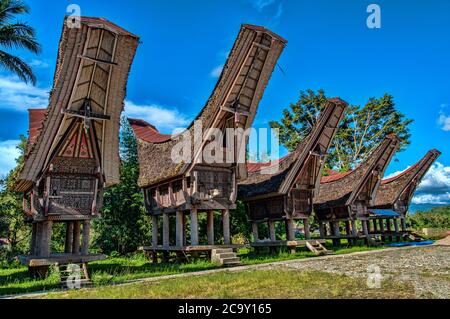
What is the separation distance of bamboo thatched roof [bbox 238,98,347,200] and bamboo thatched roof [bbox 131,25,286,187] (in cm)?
431

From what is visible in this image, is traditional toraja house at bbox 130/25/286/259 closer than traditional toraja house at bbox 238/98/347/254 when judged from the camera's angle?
Yes

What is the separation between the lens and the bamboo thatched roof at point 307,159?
1866cm

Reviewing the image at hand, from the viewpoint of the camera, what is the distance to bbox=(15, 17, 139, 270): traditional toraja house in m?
11.0

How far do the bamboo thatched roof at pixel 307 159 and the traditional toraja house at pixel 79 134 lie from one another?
892 centimetres

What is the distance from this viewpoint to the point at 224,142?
1617 cm

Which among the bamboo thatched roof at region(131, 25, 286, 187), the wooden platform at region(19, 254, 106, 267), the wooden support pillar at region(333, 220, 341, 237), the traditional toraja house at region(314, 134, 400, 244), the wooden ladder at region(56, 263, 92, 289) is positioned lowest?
the wooden ladder at region(56, 263, 92, 289)

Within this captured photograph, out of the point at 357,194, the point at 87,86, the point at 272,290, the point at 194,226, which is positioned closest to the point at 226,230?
the point at 194,226

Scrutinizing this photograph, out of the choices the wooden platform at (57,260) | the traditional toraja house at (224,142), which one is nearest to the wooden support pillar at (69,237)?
the wooden platform at (57,260)

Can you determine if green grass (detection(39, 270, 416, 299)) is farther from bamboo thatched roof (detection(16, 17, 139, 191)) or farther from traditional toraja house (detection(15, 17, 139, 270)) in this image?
bamboo thatched roof (detection(16, 17, 139, 191))

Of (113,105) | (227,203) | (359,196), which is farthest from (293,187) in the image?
(113,105)

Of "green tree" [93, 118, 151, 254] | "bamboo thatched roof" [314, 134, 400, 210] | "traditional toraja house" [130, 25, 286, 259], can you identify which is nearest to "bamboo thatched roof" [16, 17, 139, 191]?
"traditional toraja house" [130, 25, 286, 259]

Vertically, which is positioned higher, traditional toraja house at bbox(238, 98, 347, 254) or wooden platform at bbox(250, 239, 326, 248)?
traditional toraja house at bbox(238, 98, 347, 254)

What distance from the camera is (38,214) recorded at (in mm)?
11430

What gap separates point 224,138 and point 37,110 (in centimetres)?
772
